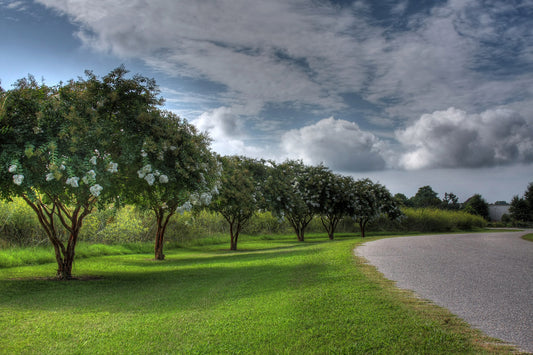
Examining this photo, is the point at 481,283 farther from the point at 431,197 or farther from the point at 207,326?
the point at 431,197

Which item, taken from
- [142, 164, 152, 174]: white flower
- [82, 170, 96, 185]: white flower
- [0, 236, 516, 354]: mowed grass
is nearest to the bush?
[0, 236, 516, 354]: mowed grass

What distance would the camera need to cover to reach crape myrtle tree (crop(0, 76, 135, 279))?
340 inches

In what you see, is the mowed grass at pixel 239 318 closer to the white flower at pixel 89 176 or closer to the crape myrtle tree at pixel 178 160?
the crape myrtle tree at pixel 178 160

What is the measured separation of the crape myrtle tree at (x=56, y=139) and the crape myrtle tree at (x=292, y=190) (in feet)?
49.5

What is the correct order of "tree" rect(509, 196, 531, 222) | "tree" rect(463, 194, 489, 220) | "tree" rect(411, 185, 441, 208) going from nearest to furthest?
"tree" rect(509, 196, 531, 222) → "tree" rect(463, 194, 489, 220) → "tree" rect(411, 185, 441, 208)

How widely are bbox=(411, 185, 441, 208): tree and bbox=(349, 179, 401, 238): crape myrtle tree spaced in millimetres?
45771

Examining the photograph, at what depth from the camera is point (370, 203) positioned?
35.7 m

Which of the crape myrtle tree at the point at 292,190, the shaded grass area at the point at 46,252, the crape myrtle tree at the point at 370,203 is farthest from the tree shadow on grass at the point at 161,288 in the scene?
the crape myrtle tree at the point at 370,203

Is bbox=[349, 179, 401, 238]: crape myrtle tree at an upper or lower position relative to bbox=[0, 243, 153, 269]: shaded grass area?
upper

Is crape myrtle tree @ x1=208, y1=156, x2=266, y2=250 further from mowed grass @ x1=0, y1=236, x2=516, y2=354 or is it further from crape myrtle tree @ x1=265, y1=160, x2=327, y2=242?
mowed grass @ x1=0, y1=236, x2=516, y2=354

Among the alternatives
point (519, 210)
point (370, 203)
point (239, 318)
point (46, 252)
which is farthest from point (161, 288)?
point (519, 210)

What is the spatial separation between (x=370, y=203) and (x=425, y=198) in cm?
5475

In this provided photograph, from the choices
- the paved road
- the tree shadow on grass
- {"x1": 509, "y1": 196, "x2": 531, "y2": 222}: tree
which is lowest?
the tree shadow on grass

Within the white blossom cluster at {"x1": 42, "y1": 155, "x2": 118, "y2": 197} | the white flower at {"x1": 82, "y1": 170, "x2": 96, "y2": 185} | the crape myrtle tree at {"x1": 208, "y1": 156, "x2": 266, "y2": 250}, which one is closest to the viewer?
the white blossom cluster at {"x1": 42, "y1": 155, "x2": 118, "y2": 197}
